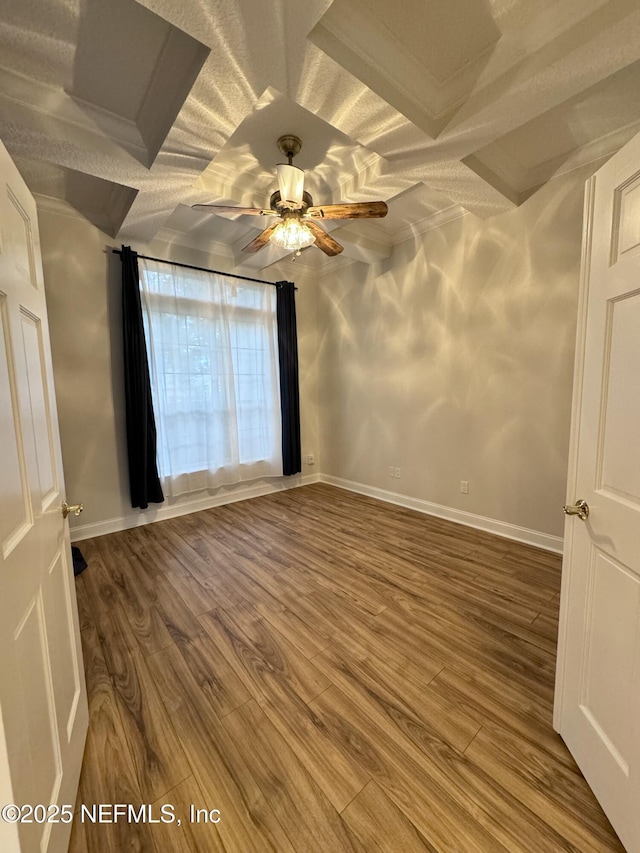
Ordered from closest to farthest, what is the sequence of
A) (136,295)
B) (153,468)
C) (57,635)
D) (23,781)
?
(23,781) → (57,635) → (136,295) → (153,468)

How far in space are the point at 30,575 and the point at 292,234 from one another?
7.25ft

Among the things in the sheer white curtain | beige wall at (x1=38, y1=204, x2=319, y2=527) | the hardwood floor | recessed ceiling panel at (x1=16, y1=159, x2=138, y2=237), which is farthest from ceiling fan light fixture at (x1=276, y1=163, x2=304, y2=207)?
the hardwood floor

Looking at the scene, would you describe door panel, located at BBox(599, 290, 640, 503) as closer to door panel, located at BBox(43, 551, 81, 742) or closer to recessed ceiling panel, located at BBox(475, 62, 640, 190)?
door panel, located at BBox(43, 551, 81, 742)

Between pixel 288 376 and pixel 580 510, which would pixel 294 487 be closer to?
pixel 288 376

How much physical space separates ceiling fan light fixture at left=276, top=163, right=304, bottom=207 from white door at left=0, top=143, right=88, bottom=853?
133cm

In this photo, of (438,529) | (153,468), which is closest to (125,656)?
(153,468)

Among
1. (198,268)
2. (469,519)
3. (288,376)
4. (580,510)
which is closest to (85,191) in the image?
(198,268)

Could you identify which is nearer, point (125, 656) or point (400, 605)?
point (125, 656)

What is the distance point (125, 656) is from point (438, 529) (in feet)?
8.32

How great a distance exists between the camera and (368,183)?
91.7 inches

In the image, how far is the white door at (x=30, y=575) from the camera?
0.67 metres

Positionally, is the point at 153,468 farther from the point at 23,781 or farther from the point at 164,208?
the point at 23,781

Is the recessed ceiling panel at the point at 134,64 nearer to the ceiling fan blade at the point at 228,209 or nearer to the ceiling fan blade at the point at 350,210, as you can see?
the ceiling fan blade at the point at 228,209

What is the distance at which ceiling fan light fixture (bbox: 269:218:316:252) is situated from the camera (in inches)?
85.5
